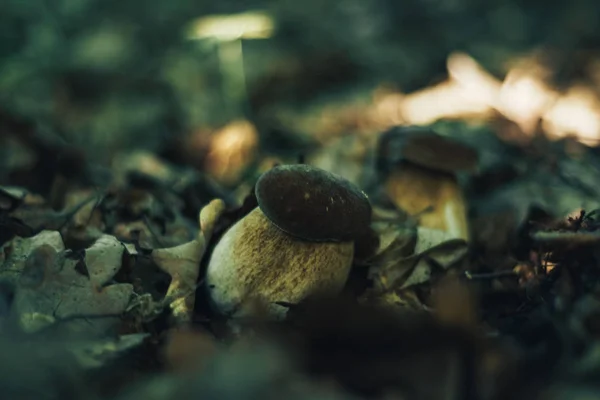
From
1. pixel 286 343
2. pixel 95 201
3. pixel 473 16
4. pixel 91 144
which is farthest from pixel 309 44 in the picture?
pixel 286 343

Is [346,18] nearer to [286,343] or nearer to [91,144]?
[91,144]

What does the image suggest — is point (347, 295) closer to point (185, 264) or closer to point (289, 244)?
point (289, 244)

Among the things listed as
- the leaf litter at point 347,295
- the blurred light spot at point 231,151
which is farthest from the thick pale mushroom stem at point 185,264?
the blurred light spot at point 231,151

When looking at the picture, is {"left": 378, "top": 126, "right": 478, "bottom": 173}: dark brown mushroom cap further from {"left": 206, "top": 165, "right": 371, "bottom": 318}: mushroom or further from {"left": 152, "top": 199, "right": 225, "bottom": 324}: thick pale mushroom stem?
{"left": 152, "top": 199, "right": 225, "bottom": 324}: thick pale mushroom stem

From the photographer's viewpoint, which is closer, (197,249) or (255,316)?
(255,316)

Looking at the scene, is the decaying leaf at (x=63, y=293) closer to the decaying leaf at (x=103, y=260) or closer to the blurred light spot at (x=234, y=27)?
the decaying leaf at (x=103, y=260)

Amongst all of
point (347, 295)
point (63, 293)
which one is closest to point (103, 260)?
point (63, 293)
